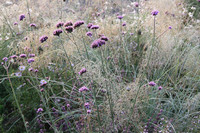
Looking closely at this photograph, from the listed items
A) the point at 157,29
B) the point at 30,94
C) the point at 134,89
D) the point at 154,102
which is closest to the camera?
the point at 134,89

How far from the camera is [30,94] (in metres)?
2.22

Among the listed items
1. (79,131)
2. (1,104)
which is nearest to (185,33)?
(79,131)

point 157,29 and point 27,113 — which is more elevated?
point 157,29

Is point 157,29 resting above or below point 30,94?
above

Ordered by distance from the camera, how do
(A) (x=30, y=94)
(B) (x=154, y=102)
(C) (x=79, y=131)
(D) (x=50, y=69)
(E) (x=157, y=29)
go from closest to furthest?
1. (C) (x=79, y=131)
2. (B) (x=154, y=102)
3. (A) (x=30, y=94)
4. (D) (x=50, y=69)
5. (E) (x=157, y=29)

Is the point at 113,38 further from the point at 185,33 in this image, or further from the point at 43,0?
the point at 43,0

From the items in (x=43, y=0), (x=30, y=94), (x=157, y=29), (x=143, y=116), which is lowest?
(x=143, y=116)

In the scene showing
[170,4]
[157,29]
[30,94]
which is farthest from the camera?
[170,4]

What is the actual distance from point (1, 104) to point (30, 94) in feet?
1.22

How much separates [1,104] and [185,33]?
10.8 feet

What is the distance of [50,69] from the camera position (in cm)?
258

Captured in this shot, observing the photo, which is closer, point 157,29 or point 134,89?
point 134,89

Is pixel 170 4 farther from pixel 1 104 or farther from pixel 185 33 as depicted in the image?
pixel 1 104

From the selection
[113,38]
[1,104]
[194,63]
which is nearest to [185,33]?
[194,63]
